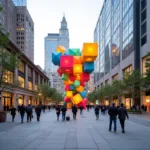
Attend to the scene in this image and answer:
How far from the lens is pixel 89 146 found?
33.6 feet

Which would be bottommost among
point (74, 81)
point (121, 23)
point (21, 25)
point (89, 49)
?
point (74, 81)

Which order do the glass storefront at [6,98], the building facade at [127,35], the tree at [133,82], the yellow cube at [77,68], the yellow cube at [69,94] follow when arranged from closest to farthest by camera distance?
1. the yellow cube at [77,68]
2. the tree at [133,82]
3. the glass storefront at [6,98]
4. the yellow cube at [69,94]
5. the building facade at [127,35]

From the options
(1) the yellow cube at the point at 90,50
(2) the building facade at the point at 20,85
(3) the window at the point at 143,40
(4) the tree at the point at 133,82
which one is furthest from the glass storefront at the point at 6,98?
(3) the window at the point at 143,40

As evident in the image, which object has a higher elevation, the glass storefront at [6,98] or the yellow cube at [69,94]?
the yellow cube at [69,94]

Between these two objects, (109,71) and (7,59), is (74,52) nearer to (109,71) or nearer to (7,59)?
(7,59)

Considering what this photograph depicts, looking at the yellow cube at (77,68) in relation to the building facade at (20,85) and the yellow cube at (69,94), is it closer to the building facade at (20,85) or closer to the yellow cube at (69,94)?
the building facade at (20,85)

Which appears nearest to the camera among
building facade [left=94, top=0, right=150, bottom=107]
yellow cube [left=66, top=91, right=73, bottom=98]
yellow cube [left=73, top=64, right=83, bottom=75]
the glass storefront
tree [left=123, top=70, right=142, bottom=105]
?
yellow cube [left=73, top=64, right=83, bottom=75]

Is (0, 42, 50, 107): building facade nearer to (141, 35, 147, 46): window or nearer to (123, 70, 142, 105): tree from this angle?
(123, 70, 142, 105): tree

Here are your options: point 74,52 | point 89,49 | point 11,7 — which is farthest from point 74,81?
point 11,7

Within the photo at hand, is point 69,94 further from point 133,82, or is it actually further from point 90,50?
point 90,50

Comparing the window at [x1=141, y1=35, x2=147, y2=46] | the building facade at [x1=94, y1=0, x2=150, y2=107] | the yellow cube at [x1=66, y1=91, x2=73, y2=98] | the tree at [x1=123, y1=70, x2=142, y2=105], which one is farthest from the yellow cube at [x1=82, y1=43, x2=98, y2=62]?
the window at [x1=141, y1=35, x2=147, y2=46]

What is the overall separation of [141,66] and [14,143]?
45.4 meters

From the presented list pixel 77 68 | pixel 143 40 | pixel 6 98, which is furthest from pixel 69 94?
pixel 143 40

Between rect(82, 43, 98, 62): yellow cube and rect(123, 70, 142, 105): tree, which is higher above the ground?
rect(82, 43, 98, 62): yellow cube
